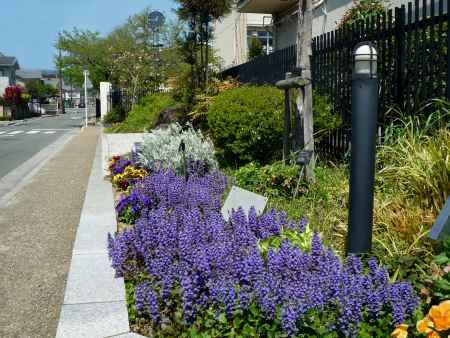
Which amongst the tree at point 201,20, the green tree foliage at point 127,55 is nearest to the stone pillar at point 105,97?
the green tree foliage at point 127,55

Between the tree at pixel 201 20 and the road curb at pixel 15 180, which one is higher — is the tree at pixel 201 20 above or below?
above

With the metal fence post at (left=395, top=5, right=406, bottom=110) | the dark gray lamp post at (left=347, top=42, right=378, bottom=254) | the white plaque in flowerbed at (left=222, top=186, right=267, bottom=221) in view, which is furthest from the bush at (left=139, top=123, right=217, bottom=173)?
the dark gray lamp post at (left=347, top=42, right=378, bottom=254)

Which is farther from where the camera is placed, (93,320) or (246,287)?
(93,320)

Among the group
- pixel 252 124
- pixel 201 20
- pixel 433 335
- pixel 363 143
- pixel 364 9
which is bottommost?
pixel 433 335

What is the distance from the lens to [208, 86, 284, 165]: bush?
714cm

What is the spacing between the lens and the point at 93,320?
290 centimetres

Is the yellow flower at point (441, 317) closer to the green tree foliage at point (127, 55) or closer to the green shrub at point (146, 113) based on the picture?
the green shrub at point (146, 113)

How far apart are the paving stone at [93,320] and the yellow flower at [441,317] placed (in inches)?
62.5

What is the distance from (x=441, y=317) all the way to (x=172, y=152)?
17.8 ft

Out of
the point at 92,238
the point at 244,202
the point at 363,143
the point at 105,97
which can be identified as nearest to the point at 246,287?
the point at 363,143

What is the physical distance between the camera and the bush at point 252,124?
23.4 feet

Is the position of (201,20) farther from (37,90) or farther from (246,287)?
(37,90)

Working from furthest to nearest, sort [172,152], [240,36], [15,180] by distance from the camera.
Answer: [240,36]
[15,180]
[172,152]

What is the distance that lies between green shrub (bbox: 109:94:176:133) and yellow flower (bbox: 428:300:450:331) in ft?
53.8
